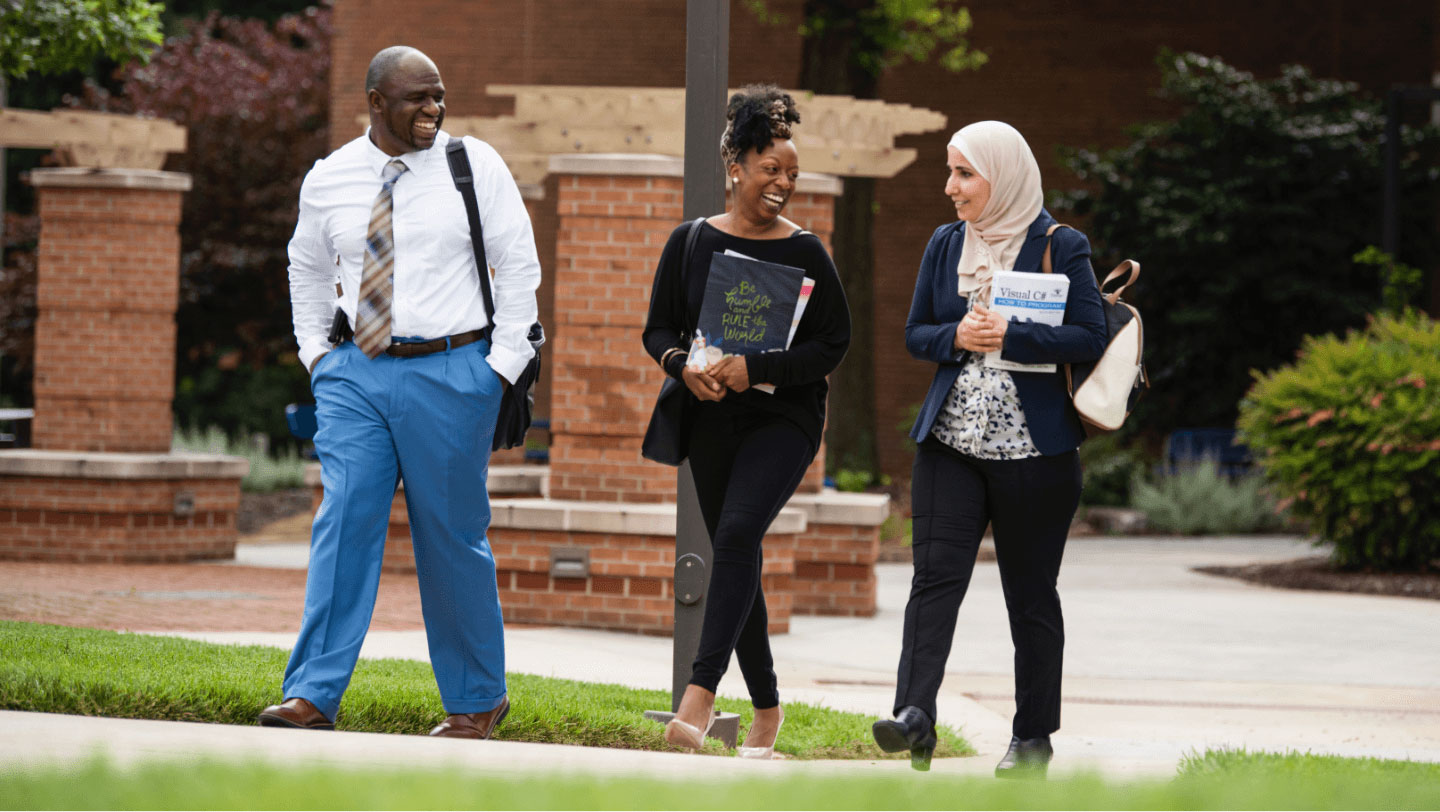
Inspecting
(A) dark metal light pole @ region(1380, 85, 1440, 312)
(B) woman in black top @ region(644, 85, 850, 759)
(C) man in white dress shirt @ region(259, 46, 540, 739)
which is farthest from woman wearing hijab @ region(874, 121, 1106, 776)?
(A) dark metal light pole @ region(1380, 85, 1440, 312)

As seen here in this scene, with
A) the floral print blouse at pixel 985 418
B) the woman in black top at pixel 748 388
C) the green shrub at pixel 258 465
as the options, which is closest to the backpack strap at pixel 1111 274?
the floral print blouse at pixel 985 418

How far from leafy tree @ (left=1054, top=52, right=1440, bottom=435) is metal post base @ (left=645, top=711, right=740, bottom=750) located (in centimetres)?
1526

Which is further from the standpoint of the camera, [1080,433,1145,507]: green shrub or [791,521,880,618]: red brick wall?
[1080,433,1145,507]: green shrub

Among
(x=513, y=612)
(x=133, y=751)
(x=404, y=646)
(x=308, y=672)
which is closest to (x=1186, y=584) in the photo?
(x=513, y=612)

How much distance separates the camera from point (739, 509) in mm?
5148

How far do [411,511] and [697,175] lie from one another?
168cm

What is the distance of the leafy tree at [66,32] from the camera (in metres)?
10.3

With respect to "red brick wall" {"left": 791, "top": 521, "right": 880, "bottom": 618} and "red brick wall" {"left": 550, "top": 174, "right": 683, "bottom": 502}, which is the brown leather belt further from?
"red brick wall" {"left": 791, "top": 521, "right": 880, "bottom": 618}

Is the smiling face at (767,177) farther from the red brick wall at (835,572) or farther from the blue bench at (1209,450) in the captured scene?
the blue bench at (1209,450)

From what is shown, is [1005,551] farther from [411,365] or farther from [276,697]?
[276,697]

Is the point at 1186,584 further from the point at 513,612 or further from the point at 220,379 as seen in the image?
the point at 220,379

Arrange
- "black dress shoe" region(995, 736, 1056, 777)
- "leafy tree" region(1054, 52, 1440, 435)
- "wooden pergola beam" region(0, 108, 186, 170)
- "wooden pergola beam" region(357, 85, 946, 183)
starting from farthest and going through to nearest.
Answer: "leafy tree" region(1054, 52, 1440, 435) → "wooden pergola beam" region(0, 108, 186, 170) → "wooden pergola beam" region(357, 85, 946, 183) → "black dress shoe" region(995, 736, 1056, 777)

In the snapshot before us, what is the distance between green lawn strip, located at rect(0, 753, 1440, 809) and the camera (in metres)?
3.34

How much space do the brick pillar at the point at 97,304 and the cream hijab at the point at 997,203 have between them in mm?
9212
